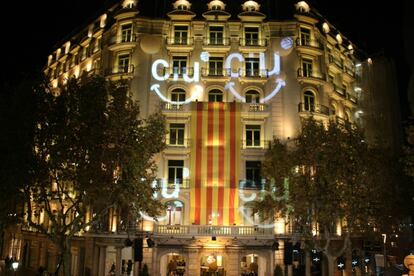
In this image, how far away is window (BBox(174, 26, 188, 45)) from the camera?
42031mm

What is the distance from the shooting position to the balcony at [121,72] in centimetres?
4103

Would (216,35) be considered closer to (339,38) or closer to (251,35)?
(251,35)

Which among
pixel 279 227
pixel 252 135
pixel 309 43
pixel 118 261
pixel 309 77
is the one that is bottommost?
pixel 118 261

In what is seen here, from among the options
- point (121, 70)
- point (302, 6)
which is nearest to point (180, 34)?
point (121, 70)

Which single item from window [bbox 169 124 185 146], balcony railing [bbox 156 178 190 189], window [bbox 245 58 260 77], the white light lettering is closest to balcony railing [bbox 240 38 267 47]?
window [bbox 245 58 260 77]

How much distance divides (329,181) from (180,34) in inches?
816

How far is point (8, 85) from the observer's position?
29.4 meters

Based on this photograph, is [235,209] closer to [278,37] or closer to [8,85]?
[278,37]

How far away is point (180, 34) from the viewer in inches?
1670

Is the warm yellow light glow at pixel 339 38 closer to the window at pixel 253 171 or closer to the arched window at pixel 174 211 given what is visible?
the window at pixel 253 171

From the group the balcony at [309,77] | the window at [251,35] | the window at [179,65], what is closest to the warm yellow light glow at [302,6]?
the window at [251,35]

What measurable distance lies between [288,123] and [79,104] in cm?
1947

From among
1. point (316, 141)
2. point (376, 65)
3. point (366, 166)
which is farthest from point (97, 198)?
point (376, 65)

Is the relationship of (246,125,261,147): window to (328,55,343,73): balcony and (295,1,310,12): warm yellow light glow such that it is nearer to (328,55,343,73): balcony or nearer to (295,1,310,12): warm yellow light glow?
(328,55,343,73): balcony
